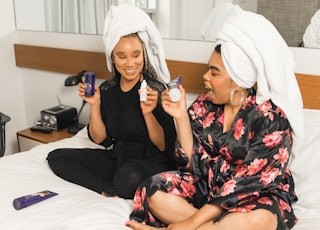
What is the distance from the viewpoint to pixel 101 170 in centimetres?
174

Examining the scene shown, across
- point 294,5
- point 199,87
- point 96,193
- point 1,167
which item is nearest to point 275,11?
point 294,5

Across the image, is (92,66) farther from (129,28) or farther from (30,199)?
(30,199)

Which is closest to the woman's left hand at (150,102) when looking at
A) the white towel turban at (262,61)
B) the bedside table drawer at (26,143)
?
the white towel turban at (262,61)

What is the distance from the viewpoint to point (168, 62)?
209cm

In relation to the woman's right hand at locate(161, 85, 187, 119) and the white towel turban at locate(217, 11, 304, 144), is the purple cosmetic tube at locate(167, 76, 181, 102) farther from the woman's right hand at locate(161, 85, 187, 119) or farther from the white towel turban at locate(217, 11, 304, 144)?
the white towel turban at locate(217, 11, 304, 144)

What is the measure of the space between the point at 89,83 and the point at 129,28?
0.95ft

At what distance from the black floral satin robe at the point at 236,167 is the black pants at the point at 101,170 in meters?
0.15

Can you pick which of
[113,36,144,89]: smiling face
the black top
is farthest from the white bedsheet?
[113,36,144,89]: smiling face

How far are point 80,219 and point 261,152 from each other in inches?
25.6

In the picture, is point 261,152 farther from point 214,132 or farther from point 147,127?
point 147,127

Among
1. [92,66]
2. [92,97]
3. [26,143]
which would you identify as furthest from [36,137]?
[92,97]

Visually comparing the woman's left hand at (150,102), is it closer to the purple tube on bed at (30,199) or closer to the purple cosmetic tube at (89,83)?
the purple cosmetic tube at (89,83)

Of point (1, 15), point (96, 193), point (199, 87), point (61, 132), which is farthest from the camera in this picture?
point (1, 15)

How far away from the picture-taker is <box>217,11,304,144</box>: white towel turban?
4.17 ft
